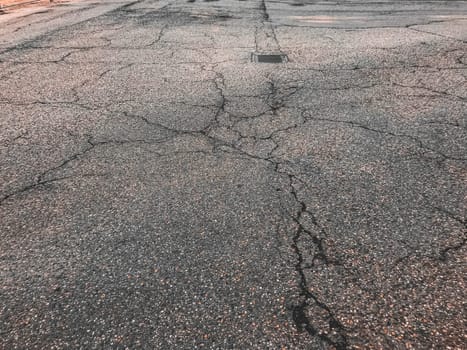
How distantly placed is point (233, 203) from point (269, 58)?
473cm

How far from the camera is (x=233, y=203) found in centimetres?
321

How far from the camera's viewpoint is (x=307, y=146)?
4070mm

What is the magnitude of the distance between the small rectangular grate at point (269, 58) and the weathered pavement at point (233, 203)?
279 mm

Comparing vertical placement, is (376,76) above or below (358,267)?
above

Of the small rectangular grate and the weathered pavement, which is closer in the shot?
the weathered pavement

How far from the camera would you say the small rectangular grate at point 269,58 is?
6.96 metres

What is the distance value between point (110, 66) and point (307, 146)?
4.38 metres

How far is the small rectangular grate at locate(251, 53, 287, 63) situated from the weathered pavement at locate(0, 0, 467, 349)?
28 centimetres

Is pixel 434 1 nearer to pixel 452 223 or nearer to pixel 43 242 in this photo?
pixel 452 223

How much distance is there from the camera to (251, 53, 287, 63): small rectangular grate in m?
6.96

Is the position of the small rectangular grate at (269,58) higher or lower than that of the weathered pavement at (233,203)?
higher

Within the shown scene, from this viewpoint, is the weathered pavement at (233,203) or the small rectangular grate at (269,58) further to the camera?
the small rectangular grate at (269,58)

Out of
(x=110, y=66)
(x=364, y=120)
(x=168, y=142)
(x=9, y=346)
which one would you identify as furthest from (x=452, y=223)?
(x=110, y=66)

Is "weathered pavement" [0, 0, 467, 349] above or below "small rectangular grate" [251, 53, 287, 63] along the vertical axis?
below
